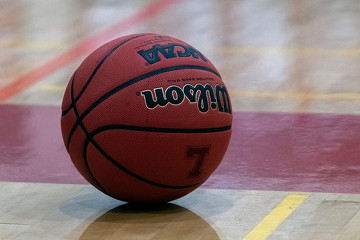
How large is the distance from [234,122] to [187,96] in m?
2.35

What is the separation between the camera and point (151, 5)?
42.5 ft

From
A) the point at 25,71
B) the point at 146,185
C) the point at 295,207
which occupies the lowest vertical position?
the point at 295,207

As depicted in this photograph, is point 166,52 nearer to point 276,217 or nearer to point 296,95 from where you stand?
point 276,217

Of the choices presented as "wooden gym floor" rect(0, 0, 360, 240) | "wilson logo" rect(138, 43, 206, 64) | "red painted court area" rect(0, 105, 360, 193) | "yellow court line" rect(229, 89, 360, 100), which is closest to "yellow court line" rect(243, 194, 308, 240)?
"wooden gym floor" rect(0, 0, 360, 240)

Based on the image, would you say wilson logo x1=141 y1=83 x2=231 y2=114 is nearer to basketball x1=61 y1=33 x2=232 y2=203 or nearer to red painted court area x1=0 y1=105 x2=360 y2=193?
basketball x1=61 y1=33 x2=232 y2=203

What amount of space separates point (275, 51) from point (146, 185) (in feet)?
16.6

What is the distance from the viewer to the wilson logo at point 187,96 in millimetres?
5195

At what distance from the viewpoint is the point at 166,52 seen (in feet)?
17.7

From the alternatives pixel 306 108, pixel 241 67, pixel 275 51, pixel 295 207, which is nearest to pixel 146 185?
pixel 295 207

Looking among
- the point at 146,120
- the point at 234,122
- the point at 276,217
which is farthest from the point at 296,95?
the point at 146,120

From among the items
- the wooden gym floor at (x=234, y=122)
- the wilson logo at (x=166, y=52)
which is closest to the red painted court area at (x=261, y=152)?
the wooden gym floor at (x=234, y=122)

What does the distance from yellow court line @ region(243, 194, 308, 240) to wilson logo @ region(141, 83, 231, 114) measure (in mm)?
700

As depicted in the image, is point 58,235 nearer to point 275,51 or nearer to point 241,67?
point 241,67

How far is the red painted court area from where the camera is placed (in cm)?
609
